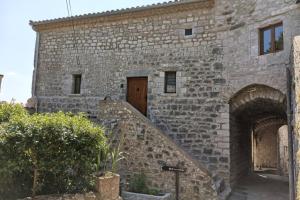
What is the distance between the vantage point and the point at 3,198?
4.38 metres

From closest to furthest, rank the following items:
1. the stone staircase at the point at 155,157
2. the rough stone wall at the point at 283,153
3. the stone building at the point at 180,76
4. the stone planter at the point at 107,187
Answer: the stone planter at the point at 107,187, the stone staircase at the point at 155,157, the stone building at the point at 180,76, the rough stone wall at the point at 283,153

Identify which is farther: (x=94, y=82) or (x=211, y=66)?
(x=94, y=82)

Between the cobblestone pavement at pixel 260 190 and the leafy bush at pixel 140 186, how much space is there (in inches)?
101

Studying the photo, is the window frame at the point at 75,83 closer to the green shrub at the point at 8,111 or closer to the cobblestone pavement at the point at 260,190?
the green shrub at the point at 8,111

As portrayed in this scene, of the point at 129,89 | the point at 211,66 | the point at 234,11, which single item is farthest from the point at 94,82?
the point at 234,11

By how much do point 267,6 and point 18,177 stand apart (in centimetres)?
781

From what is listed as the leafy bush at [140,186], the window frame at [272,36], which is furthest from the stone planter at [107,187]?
the window frame at [272,36]

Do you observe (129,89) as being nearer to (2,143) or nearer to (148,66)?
(148,66)

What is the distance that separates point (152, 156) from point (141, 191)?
3.22ft

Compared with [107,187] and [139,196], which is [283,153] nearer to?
[139,196]

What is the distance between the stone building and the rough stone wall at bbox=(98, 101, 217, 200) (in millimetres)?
27

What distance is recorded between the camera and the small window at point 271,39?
8008 mm

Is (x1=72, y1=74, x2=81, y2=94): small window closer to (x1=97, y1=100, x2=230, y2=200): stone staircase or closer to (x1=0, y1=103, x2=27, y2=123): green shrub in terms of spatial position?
(x1=97, y1=100, x2=230, y2=200): stone staircase

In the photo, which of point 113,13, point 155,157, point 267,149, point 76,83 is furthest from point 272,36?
point 267,149
